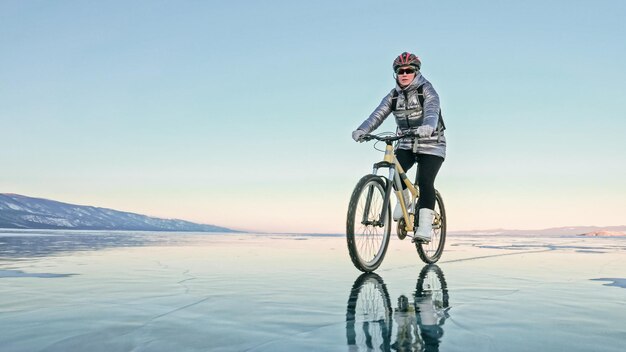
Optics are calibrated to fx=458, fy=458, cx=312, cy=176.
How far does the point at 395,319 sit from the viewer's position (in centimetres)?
258

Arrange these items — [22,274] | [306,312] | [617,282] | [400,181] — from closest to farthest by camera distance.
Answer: [306,312] → [617,282] → [22,274] → [400,181]

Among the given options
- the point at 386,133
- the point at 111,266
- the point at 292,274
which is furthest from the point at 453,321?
the point at 111,266

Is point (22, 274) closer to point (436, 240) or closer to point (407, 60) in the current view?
point (407, 60)

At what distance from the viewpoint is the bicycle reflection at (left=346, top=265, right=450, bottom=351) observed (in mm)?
2018

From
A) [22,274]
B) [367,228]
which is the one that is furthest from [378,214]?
[22,274]

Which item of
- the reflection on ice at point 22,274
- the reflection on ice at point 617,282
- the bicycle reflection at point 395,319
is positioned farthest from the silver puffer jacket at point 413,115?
the reflection on ice at point 22,274

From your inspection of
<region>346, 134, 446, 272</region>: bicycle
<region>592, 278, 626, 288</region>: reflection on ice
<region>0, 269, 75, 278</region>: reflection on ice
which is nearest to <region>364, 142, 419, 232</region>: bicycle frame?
<region>346, 134, 446, 272</region>: bicycle

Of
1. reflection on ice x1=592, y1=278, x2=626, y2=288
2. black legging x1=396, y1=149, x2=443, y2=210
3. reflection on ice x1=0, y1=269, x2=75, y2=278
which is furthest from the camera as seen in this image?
black legging x1=396, y1=149, x2=443, y2=210

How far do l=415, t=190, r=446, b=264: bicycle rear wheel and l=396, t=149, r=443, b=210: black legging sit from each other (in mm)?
823

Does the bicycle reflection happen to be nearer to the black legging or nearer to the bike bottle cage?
the black legging

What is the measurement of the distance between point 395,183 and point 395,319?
3.85 metres

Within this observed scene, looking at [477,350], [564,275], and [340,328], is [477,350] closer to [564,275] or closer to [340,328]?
[340,328]

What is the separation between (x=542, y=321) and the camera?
8.55ft

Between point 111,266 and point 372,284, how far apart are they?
3519mm
